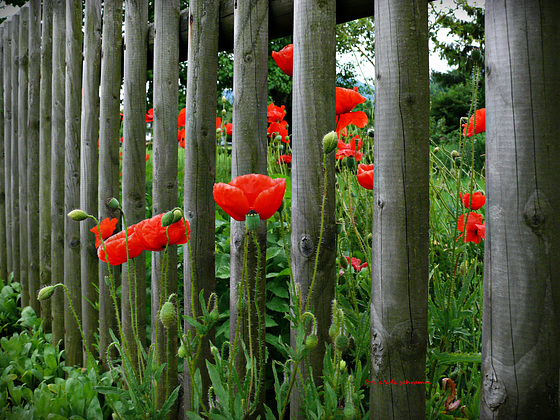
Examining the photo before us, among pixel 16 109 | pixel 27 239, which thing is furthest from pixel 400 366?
pixel 16 109

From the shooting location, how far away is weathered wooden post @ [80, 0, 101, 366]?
2.16m

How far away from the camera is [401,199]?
1.05m

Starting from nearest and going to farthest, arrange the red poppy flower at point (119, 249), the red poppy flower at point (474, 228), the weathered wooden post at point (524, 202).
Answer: the weathered wooden post at point (524, 202) < the red poppy flower at point (119, 249) < the red poppy flower at point (474, 228)

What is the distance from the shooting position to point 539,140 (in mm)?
884

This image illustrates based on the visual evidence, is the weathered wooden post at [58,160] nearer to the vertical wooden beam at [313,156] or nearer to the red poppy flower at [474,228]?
the vertical wooden beam at [313,156]

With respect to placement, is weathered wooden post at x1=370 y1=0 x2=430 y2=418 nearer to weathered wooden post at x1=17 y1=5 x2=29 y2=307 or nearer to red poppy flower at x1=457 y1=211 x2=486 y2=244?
red poppy flower at x1=457 y1=211 x2=486 y2=244

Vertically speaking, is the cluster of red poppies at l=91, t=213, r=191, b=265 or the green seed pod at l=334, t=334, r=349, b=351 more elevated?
the cluster of red poppies at l=91, t=213, r=191, b=265

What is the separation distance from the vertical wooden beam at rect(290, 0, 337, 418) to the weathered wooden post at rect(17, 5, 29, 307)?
230 cm

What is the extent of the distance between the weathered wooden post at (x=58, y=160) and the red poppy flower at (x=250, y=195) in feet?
5.66

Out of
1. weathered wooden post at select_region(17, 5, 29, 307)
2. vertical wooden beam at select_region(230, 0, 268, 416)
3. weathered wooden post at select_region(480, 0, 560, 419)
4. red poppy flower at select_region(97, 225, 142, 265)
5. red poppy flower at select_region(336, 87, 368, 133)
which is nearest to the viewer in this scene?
weathered wooden post at select_region(480, 0, 560, 419)

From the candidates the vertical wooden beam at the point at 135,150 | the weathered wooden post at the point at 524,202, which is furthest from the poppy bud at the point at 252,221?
the vertical wooden beam at the point at 135,150

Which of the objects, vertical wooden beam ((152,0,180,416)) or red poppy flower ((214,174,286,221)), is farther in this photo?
vertical wooden beam ((152,0,180,416))

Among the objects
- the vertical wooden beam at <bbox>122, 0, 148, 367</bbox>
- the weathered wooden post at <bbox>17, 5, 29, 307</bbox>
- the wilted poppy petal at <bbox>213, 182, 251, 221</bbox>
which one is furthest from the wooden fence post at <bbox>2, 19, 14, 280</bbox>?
the wilted poppy petal at <bbox>213, 182, 251, 221</bbox>

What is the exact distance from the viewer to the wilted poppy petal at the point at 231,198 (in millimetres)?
959
